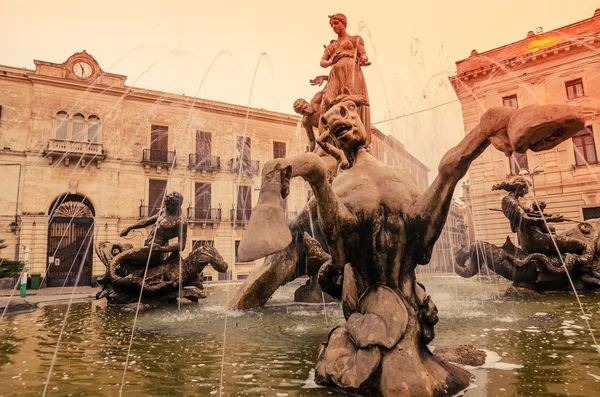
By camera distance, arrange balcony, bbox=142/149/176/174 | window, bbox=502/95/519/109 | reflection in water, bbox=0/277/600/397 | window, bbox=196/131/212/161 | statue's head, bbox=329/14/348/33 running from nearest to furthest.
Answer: reflection in water, bbox=0/277/600/397 → statue's head, bbox=329/14/348/33 → window, bbox=502/95/519/109 → balcony, bbox=142/149/176/174 → window, bbox=196/131/212/161

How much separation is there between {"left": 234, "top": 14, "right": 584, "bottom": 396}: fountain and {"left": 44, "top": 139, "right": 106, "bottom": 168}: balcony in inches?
850

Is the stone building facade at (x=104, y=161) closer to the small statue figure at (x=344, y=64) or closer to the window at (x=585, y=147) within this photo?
the window at (x=585, y=147)

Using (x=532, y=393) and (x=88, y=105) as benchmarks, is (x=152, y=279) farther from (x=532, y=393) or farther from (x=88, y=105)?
(x=88, y=105)

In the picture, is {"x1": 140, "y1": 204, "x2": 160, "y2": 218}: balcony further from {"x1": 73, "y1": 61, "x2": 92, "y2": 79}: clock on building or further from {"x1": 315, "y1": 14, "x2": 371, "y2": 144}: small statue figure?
{"x1": 315, "y1": 14, "x2": 371, "y2": 144}: small statue figure

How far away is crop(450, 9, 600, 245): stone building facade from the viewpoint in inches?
782

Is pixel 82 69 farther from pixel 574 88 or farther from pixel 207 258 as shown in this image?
pixel 574 88

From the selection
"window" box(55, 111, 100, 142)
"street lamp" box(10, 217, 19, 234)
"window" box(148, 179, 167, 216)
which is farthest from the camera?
"window" box(148, 179, 167, 216)

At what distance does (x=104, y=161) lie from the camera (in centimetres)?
2148

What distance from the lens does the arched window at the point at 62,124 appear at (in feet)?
67.8

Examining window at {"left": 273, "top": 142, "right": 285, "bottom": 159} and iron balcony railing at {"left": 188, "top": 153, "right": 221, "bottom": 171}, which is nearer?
iron balcony railing at {"left": 188, "top": 153, "right": 221, "bottom": 171}

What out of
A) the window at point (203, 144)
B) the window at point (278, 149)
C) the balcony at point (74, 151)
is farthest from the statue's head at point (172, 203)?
the window at point (278, 149)

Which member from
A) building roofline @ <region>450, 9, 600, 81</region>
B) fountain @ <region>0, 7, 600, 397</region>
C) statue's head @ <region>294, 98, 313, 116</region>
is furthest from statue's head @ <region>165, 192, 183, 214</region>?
building roofline @ <region>450, 9, 600, 81</region>

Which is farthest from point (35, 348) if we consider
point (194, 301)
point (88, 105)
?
point (88, 105)

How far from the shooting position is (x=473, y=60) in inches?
928
